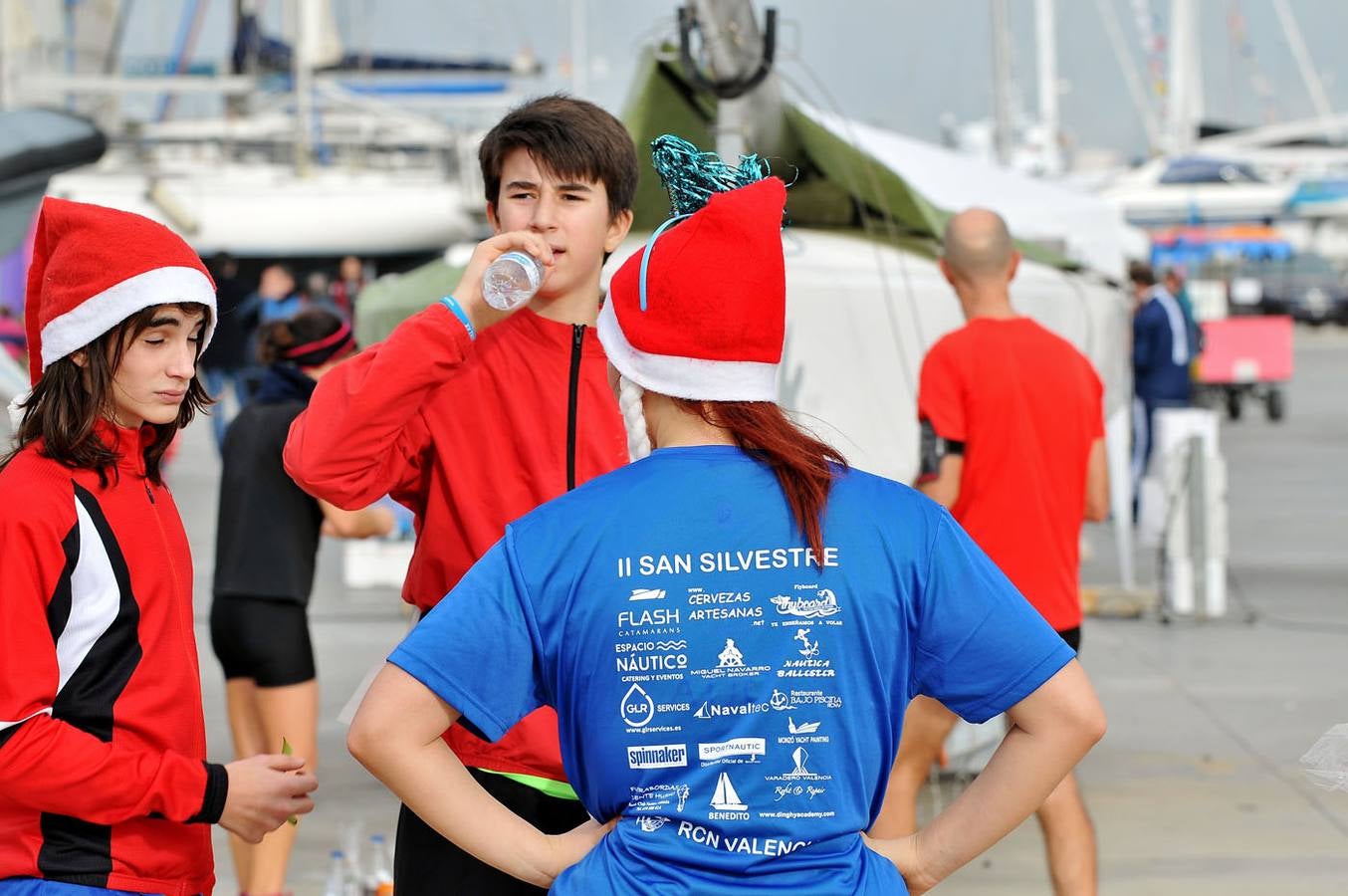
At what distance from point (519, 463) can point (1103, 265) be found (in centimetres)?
1003

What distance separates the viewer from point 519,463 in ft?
9.41

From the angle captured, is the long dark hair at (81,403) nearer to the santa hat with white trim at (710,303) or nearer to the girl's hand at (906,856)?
the santa hat with white trim at (710,303)

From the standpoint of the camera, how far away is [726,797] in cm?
204

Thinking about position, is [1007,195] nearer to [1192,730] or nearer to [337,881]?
[1192,730]

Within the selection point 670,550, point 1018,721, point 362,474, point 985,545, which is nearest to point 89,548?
point 362,474

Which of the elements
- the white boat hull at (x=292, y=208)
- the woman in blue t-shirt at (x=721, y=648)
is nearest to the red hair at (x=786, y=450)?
the woman in blue t-shirt at (x=721, y=648)

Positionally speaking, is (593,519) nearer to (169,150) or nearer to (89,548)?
(89,548)

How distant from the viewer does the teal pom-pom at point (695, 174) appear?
7.82ft

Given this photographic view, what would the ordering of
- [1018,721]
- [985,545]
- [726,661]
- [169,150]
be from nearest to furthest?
[726,661], [1018,721], [985,545], [169,150]

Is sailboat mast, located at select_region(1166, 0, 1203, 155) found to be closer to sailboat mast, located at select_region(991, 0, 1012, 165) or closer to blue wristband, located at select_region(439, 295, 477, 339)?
sailboat mast, located at select_region(991, 0, 1012, 165)

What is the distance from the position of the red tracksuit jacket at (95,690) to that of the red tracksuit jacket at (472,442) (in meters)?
0.30

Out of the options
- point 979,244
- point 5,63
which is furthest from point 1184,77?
point 979,244

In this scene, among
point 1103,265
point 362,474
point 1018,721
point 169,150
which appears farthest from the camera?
point 169,150

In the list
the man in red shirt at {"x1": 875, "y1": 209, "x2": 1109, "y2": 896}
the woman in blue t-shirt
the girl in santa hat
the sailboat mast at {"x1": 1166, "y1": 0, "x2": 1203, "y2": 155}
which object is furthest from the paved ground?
the sailboat mast at {"x1": 1166, "y1": 0, "x2": 1203, "y2": 155}
